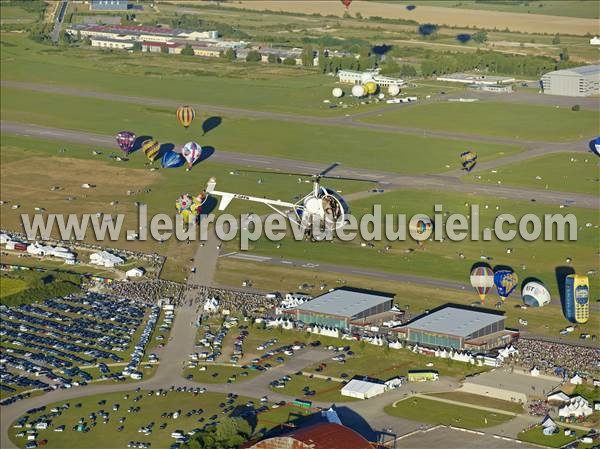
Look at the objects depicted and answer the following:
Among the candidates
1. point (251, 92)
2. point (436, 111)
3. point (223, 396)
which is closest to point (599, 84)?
point (436, 111)

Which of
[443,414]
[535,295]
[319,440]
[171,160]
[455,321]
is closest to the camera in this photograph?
[319,440]

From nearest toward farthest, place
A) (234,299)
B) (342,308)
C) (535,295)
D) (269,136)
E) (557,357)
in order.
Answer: (557,357)
(342,308)
(535,295)
(234,299)
(269,136)

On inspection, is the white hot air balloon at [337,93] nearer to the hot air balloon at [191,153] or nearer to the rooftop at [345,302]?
the hot air balloon at [191,153]

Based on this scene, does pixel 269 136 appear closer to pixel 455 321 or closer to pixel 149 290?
pixel 149 290

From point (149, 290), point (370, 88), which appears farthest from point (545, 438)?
point (370, 88)

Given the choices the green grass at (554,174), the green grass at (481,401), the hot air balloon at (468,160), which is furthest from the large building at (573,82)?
the green grass at (481,401)

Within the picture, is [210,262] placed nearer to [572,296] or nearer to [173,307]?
[173,307]
